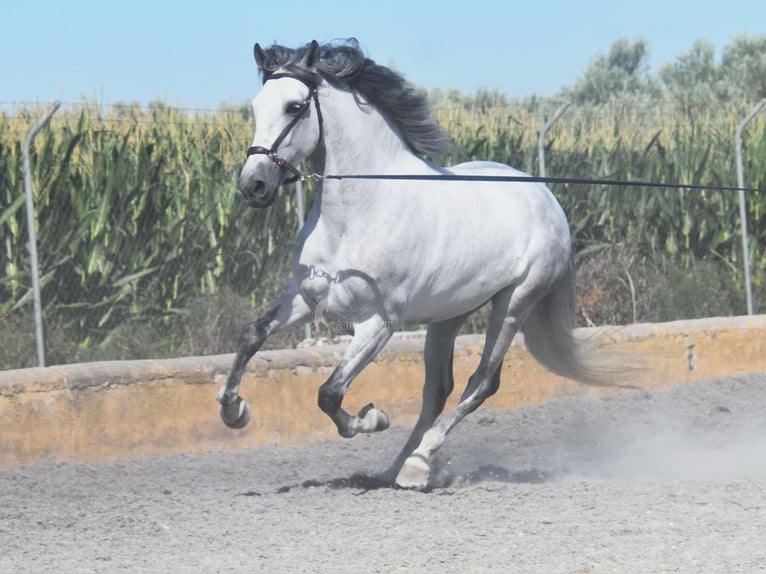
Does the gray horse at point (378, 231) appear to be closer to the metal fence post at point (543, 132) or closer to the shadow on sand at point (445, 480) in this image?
the shadow on sand at point (445, 480)

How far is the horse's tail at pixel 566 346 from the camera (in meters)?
8.26

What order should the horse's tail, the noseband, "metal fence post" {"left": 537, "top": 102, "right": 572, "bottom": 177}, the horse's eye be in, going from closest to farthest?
the noseband, the horse's eye, the horse's tail, "metal fence post" {"left": 537, "top": 102, "right": 572, "bottom": 177}

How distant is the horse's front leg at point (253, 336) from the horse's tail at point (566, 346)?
191 centimetres

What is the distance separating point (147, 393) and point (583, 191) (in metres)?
5.81

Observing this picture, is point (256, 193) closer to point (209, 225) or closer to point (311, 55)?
point (311, 55)

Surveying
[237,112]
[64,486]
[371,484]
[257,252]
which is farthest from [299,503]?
[237,112]

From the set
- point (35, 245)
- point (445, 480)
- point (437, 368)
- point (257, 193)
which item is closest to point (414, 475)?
point (445, 480)

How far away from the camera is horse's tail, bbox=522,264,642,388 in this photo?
8258mm

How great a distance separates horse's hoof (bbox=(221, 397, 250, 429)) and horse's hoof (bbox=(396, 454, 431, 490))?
2.89 feet

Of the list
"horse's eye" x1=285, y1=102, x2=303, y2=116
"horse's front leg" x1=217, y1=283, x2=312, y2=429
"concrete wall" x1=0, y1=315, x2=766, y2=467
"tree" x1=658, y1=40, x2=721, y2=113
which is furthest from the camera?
"tree" x1=658, y1=40, x2=721, y2=113

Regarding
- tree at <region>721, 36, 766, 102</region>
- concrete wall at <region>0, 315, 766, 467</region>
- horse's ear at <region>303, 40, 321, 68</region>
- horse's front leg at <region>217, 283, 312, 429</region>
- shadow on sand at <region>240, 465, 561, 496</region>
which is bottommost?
shadow on sand at <region>240, 465, 561, 496</region>

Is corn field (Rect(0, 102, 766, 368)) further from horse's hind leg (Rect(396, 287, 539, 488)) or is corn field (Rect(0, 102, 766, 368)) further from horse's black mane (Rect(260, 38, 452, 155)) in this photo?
horse's black mane (Rect(260, 38, 452, 155))

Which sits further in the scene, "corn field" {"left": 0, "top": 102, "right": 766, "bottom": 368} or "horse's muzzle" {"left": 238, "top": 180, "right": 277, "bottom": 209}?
"corn field" {"left": 0, "top": 102, "right": 766, "bottom": 368}

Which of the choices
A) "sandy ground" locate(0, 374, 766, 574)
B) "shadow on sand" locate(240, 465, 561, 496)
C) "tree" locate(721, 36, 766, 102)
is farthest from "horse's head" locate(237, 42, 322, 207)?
"tree" locate(721, 36, 766, 102)
